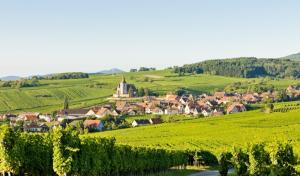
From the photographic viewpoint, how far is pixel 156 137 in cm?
14288

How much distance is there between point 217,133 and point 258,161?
7542cm

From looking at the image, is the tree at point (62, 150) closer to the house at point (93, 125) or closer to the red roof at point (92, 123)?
the house at point (93, 125)

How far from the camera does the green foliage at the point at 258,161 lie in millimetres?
70812

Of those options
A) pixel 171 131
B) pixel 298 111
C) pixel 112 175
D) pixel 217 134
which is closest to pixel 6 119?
pixel 171 131

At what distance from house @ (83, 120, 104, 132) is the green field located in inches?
758

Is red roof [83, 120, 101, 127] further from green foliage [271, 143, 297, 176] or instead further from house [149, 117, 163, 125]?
green foliage [271, 143, 297, 176]

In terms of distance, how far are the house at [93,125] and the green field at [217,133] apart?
1926cm

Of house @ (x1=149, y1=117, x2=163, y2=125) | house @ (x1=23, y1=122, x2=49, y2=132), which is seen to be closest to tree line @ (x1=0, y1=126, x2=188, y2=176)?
house @ (x1=23, y1=122, x2=49, y2=132)

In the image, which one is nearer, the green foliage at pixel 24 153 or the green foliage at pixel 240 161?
the green foliage at pixel 24 153

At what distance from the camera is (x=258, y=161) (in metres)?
71.0

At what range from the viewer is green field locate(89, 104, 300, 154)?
423 ft

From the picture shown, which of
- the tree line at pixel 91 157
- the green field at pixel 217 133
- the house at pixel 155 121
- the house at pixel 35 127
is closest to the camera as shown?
the tree line at pixel 91 157

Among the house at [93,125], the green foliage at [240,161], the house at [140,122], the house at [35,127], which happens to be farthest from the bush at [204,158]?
the house at [35,127]

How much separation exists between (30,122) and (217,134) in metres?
76.5
